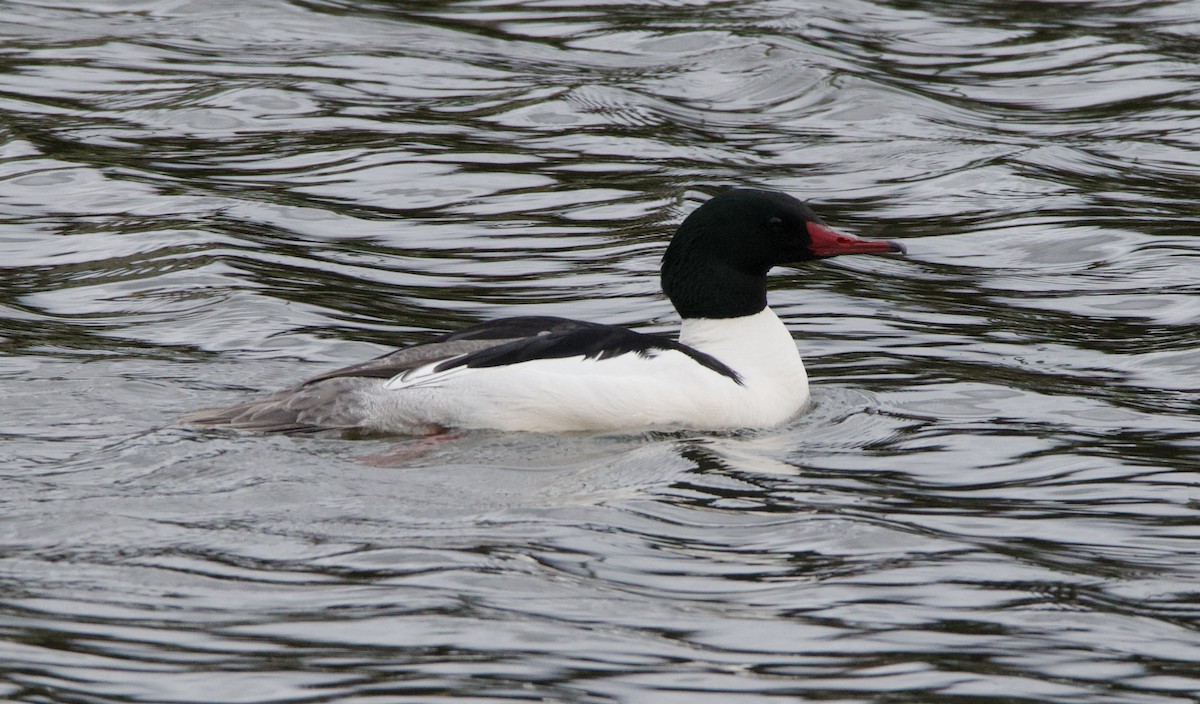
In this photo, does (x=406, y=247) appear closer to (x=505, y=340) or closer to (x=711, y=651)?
(x=505, y=340)

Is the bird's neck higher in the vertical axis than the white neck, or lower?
higher

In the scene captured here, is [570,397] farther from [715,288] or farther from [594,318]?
[594,318]

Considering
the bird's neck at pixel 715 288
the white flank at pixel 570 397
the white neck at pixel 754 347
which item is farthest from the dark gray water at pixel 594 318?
the bird's neck at pixel 715 288

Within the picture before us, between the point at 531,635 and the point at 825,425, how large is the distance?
3.10m

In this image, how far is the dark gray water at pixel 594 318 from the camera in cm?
544

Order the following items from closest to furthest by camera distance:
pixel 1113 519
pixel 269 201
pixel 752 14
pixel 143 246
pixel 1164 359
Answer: pixel 1113 519 → pixel 1164 359 → pixel 143 246 → pixel 269 201 → pixel 752 14

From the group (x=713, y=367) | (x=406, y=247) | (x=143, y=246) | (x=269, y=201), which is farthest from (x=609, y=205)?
(x=713, y=367)

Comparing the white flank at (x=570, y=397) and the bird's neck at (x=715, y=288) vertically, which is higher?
the bird's neck at (x=715, y=288)

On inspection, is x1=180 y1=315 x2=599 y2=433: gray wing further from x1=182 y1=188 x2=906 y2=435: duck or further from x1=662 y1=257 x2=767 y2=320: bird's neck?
x1=662 y1=257 x2=767 y2=320: bird's neck

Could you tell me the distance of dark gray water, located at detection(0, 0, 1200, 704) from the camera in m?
5.44

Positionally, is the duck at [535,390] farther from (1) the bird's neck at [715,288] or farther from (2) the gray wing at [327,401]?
(1) the bird's neck at [715,288]

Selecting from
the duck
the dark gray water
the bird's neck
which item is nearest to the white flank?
the duck

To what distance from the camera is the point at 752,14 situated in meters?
16.4

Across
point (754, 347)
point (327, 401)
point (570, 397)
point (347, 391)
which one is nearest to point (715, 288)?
point (754, 347)
